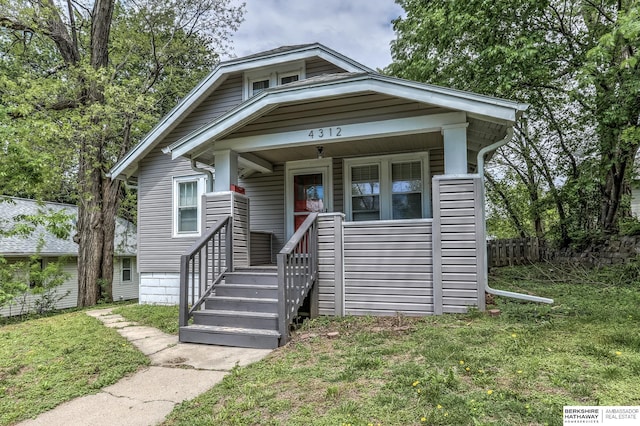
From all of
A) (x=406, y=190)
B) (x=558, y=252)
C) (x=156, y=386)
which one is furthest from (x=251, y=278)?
(x=558, y=252)

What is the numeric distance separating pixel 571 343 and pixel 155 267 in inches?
346

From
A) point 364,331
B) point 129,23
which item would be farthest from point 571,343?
point 129,23

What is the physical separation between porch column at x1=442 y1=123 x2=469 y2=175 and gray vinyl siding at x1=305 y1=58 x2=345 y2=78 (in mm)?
3795

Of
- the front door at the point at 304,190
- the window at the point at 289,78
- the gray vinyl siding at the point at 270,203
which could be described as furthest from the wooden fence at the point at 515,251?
the window at the point at 289,78

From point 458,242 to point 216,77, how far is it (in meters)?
6.69

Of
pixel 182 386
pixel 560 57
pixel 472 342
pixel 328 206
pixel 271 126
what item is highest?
pixel 560 57

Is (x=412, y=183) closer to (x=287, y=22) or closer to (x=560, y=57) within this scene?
(x=560, y=57)

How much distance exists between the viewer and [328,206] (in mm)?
7793

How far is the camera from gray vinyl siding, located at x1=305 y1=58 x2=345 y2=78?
8.24 metres

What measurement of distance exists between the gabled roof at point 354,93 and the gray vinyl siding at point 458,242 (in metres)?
0.94

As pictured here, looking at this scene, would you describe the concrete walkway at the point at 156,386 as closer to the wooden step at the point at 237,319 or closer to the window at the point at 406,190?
the wooden step at the point at 237,319

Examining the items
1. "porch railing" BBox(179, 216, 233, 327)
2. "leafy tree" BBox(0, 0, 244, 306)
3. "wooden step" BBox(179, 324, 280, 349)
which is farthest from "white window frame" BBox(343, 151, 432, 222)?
"leafy tree" BBox(0, 0, 244, 306)

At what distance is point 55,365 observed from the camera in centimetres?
395

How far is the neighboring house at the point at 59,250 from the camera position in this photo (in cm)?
1312
